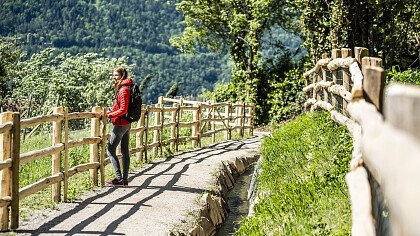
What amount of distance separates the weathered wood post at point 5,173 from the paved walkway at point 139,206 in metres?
0.24

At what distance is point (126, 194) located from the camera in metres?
9.59

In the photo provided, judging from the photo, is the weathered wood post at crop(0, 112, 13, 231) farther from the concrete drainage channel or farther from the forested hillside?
the forested hillside

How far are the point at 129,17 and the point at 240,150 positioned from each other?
505 feet

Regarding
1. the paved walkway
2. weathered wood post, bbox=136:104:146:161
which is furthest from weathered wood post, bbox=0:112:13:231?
weathered wood post, bbox=136:104:146:161

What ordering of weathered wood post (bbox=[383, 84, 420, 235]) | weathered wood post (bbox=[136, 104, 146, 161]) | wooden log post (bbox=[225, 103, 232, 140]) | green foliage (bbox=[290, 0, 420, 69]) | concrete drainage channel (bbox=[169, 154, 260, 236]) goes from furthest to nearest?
wooden log post (bbox=[225, 103, 232, 140]), green foliage (bbox=[290, 0, 420, 69]), weathered wood post (bbox=[136, 104, 146, 161]), concrete drainage channel (bbox=[169, 154, 260, 236]), weathered wood post (bbox=[383, 84, 420, 235])

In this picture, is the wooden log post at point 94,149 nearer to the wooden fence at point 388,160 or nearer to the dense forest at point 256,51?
the wooden fence at point 388,160

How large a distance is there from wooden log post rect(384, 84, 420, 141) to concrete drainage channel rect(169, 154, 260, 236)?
556 centimetres

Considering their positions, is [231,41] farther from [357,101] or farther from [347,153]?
[357,101]

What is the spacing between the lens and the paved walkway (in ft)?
24.3

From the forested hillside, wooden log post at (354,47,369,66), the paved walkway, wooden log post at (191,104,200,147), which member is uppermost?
the forested hillside

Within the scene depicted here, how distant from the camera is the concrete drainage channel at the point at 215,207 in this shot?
8344 mm

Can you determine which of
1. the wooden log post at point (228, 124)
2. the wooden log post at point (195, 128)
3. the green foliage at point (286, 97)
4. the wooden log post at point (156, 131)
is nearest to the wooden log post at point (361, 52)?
the wooden log post at point (156, 131)

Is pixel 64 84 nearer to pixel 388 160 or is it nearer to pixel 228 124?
pixel 228 124

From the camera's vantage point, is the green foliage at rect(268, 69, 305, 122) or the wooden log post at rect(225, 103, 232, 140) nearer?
the wooden log post at rect(225, 103, 232, 140)
